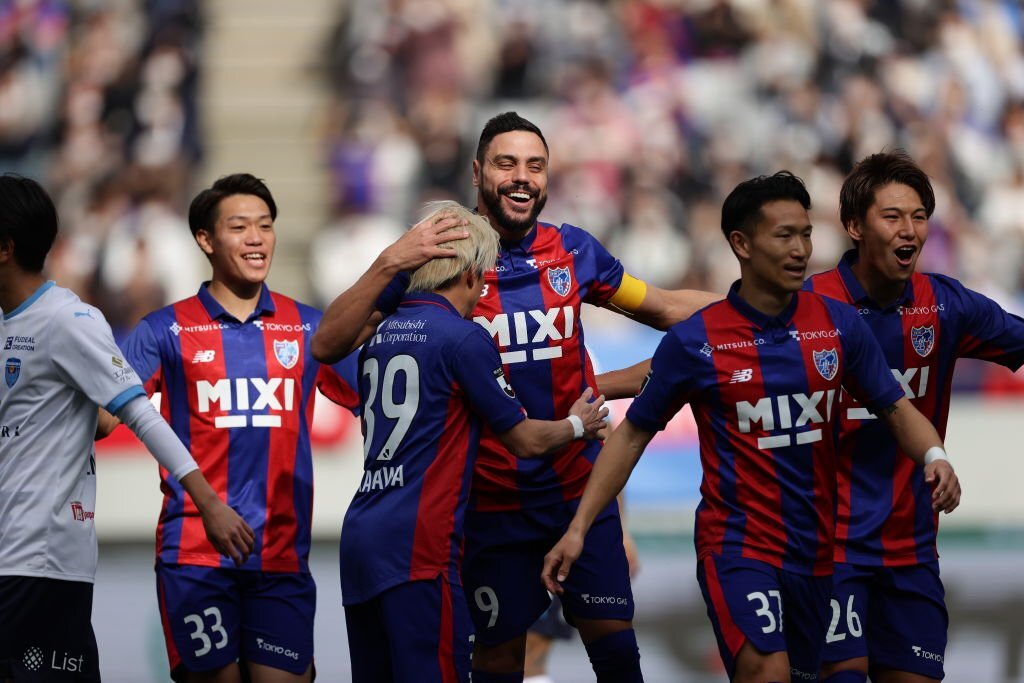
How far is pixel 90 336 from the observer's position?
183 inches

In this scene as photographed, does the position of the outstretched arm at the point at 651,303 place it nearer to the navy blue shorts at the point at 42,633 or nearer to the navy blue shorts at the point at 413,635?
the navy blue shorts at the point at 413,635

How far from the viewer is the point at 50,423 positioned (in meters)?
4.68

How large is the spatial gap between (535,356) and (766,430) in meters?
0.96

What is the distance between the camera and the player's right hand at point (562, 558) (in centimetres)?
498

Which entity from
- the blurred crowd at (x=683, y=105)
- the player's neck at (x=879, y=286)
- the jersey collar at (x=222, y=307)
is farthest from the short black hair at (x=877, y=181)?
the blurred crowd at (x=683, y=105)

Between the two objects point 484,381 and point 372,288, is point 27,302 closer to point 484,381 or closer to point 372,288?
point 372,288

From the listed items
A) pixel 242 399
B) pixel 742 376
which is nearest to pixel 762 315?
→ pixel 742 376

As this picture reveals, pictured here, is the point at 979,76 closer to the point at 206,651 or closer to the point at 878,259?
the point at 878,259

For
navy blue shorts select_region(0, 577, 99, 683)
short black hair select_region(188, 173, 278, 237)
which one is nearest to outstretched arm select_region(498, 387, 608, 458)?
navy blue shorts select_region(0, 577, 99, 683)

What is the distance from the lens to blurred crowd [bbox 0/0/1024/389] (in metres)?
13.5

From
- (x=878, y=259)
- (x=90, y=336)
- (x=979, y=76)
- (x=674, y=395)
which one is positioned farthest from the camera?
(x=979, y=76)

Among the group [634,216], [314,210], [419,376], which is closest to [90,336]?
[419,376]

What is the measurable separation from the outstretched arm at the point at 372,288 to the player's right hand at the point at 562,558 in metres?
1.01

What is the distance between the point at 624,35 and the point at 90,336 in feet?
36.1
